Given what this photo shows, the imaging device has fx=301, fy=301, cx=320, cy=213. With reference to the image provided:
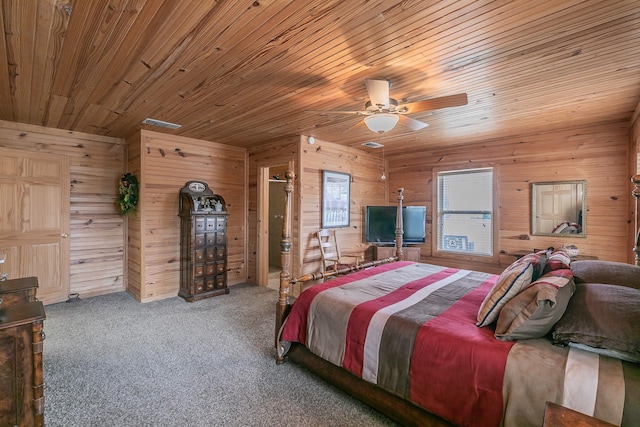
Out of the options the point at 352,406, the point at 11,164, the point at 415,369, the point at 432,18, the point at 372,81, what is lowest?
the point at 352,406

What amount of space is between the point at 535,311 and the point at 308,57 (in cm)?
211

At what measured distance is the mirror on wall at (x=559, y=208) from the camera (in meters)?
3.96

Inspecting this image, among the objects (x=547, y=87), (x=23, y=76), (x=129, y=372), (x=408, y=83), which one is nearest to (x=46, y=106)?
(x=23, y=76)

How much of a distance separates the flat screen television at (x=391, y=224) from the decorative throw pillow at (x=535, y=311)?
359 cm

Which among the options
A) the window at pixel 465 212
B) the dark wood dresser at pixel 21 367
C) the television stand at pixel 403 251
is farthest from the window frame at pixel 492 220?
the dark wood dresser at pixel 21 367

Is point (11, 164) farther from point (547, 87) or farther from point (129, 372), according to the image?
point (547, 87)

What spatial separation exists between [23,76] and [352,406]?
365 centimetres

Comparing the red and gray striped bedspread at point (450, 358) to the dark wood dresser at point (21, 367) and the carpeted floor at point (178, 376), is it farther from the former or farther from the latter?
the dark wood dresser at point (21, 367)

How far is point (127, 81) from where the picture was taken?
8.44 ft

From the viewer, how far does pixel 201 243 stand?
4.35 metres

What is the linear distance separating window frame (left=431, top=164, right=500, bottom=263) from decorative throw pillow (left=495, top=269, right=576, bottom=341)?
3313 mm

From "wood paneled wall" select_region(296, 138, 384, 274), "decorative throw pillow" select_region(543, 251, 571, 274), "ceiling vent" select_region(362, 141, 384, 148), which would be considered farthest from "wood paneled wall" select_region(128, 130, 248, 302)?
"decorative throw pillow" select_region(543, 251, 571, 274)

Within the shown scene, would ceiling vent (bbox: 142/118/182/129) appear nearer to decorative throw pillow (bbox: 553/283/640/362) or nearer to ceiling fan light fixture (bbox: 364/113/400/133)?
ceiling fan light fixture (bbox: 364/113/400/133)

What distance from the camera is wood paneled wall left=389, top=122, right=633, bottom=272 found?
3.70 metres
